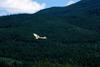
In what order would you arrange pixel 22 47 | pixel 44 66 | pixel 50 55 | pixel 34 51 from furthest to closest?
pixel 22 47
pixel 34 51
pixel 50 55
pixel 44 66

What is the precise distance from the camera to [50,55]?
6314 inches

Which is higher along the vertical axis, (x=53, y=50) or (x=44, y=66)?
(x=44, y=66)

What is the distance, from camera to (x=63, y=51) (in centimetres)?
16988

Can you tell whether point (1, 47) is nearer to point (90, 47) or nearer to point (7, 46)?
point (7, 46)

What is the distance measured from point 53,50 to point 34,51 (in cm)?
963

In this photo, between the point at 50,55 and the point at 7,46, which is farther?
the point at 7,46

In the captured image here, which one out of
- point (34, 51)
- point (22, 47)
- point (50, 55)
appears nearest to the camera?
point (50, 55)

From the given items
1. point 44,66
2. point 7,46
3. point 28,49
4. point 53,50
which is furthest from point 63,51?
point 44,66

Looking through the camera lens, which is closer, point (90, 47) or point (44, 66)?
point (44, 66)

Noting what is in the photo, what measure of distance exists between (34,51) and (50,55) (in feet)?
48.4

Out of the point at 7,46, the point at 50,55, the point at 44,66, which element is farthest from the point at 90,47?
the point at 44,66

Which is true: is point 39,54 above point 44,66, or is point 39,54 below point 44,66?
below

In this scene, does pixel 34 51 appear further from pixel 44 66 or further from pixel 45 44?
pixel 44 66

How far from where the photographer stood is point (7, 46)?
189375 mm
